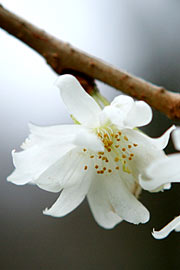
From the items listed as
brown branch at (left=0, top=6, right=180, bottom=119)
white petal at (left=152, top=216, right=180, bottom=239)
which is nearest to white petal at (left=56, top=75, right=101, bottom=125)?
brown branch at (left=0, top=6, right=180, bottom=119)

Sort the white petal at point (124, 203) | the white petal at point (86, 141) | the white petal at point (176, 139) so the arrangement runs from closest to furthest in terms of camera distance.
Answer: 1. the white petal at point (176, 139)
2. the white petal at point (86, 141)
3. the white petal at point (124, 203)

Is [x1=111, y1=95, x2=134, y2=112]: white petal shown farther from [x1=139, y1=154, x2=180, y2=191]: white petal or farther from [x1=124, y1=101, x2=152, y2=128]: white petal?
[x1=139, y1=154, x2=180, y2=191]: white petal

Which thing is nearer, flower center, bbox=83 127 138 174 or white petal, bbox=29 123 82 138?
white petal, bbox=29 123 82 138

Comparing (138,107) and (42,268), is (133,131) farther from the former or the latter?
(42,268)

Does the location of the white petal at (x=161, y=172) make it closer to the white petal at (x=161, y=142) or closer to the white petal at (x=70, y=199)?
the white petal at (x=161, y=142)

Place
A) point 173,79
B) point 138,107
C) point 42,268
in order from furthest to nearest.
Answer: point 173,79, point 42,268, point 138,107

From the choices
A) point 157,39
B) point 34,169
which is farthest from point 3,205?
point 34,169

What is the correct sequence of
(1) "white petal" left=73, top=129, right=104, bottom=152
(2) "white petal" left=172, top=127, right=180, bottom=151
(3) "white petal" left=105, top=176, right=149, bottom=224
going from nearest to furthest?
(2) "white petal" left=172, top=127, right=180, bottom=151
(1) "white petal" left=73, top=129, right=104, bottom=152
(3) "white petal" left=105, top=176, right=149, bottom=224

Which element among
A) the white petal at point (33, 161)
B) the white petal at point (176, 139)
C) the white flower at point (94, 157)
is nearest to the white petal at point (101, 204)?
the white flower at point (94, 157)
